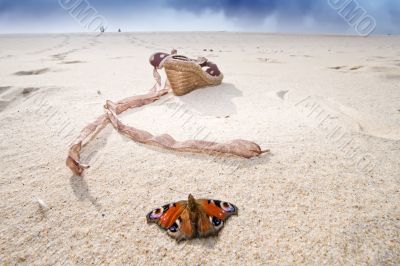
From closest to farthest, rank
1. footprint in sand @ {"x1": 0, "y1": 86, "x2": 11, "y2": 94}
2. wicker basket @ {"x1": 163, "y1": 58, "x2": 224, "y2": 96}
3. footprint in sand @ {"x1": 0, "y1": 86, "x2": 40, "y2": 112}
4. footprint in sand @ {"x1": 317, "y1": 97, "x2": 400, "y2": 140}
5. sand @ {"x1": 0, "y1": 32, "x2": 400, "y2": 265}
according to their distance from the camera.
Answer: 1. sand @ {"x1": 0, "y1": 32, "x2": 400, "y2": 265}
2. footprint in sand @ {"x1": 317, "y1": 97, "x2": 400, "y2": 140}
3. wicker basket @ {"x1": 163, "y1": 58, "x2": 224, "y2": 96}
4. footprint in sand @ {"x1": 0, "y1": 86, "x2": 40, "y2": 112}
5. footprint in sand @ {"x1": 0, "y1": 86, "x2": 11, "y2": 94}

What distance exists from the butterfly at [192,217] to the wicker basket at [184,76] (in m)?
2.00

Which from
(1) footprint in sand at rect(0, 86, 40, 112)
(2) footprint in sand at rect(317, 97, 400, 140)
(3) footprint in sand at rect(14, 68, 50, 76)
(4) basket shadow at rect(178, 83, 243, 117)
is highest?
(2) footprint in sand at rect(317, 97, 400, 140)

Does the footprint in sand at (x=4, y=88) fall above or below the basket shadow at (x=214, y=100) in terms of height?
below

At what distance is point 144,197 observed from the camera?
152 cm

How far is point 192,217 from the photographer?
122 centimetres

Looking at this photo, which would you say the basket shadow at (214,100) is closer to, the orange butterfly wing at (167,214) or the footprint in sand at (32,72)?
the orange butterfly wing at (167,214)

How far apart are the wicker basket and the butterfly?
2000mm

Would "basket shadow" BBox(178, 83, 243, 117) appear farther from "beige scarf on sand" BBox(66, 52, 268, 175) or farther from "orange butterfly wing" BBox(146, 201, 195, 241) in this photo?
"orange butterfly wing" BBox(146, 201, 195, 241)

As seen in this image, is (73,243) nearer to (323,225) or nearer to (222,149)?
(222,149)

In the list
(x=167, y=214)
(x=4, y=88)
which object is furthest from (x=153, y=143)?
(x=4, y=88)

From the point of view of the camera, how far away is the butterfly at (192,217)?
4.02 feet

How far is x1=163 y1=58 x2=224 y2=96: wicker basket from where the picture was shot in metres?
3.02

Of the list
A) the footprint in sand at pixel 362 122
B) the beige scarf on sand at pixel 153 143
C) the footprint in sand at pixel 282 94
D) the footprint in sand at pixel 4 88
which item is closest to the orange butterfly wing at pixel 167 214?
the beige scarf on sand at pixel 153 143

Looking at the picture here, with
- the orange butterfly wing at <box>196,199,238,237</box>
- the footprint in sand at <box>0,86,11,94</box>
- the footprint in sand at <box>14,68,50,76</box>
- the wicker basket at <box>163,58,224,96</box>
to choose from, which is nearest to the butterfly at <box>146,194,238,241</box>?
the orange butterfly wing at <box>196,199,238,237</box>
